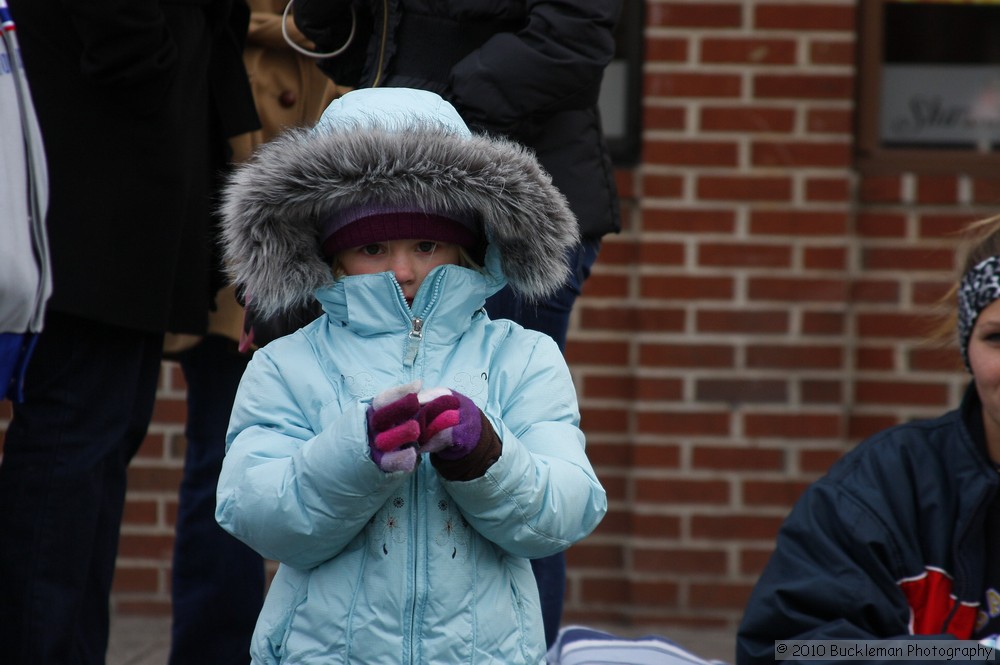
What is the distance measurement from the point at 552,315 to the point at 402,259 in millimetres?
703

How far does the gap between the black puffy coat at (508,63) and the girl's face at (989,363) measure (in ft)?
2.63

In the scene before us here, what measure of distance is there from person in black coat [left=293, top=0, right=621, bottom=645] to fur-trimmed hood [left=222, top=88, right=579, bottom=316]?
0.81 feet

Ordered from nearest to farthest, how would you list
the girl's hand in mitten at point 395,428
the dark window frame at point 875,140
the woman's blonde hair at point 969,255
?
the girl's hand in mitten at point 395,428 < the woman's blonde hair at point 969,255 < the dark window frame at point 875,140

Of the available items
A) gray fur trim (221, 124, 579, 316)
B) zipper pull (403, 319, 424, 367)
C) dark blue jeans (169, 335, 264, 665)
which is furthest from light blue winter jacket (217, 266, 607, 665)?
dark blue jeans (169, 335, 264, 665)

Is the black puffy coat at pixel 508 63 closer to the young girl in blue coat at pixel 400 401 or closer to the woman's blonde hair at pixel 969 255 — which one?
the young girl in blue coat at pixel 400 401

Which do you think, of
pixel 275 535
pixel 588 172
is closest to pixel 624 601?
pixel 588 172

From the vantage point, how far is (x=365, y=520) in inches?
85.2

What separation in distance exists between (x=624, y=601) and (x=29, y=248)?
2.55 m

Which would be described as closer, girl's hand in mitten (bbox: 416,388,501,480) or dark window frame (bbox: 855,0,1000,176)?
girl's hand in mitten (bbox: 416,388,501,480)

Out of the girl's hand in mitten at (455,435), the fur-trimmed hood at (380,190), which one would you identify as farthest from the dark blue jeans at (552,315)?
the girl's hand in mitten at (455,435)

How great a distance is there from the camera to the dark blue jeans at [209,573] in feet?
10.6

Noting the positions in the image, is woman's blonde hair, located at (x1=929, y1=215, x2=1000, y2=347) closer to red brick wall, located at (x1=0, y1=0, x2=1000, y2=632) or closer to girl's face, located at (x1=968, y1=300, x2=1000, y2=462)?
girl's face, located at (x1=968, y1=300, x2=1000, y2=462)

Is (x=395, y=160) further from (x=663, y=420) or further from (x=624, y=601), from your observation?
(x=624, y=601)

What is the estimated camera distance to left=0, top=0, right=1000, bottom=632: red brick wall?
14.3ft
